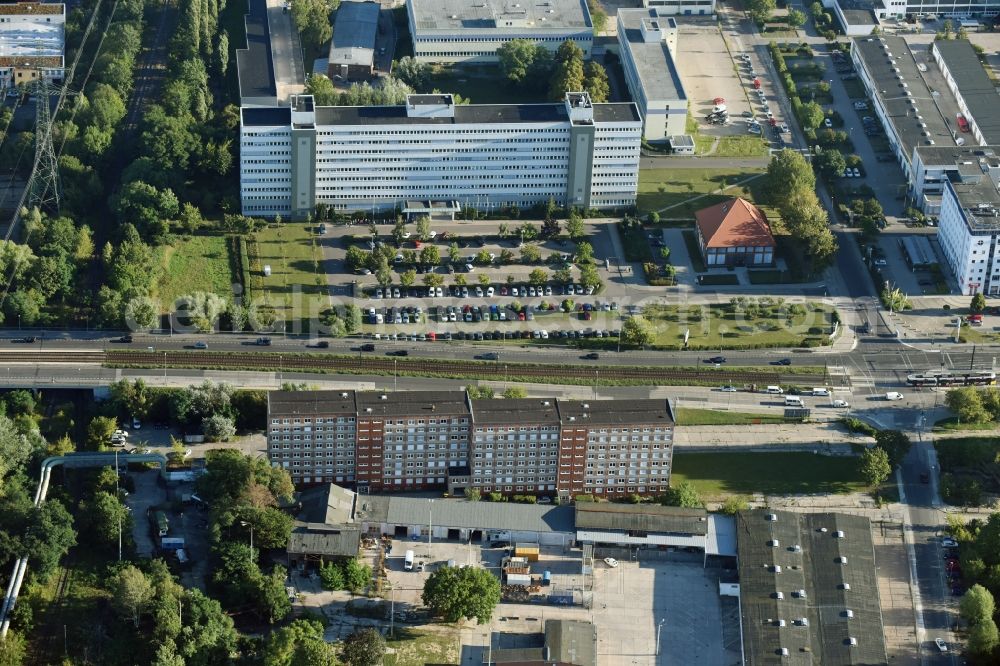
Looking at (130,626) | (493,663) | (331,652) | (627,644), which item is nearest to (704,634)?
(627,644)

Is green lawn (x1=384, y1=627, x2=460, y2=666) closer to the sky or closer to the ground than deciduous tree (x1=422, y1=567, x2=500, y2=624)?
closer to the ground

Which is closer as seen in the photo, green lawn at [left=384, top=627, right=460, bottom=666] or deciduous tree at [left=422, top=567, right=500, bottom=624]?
green lawn at [left=384, top=627, right=460, bottom=666]

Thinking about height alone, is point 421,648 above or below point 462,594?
below

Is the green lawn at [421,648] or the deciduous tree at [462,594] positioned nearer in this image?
the green lawn at [421,648]

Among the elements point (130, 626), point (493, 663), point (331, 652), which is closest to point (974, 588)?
point (493, 663)

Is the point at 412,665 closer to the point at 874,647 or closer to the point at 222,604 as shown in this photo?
the point at 222,604

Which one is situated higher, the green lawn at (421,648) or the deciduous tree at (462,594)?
the deciduous tree at (462,594)

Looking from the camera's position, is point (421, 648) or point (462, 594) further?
point (462, 594)
